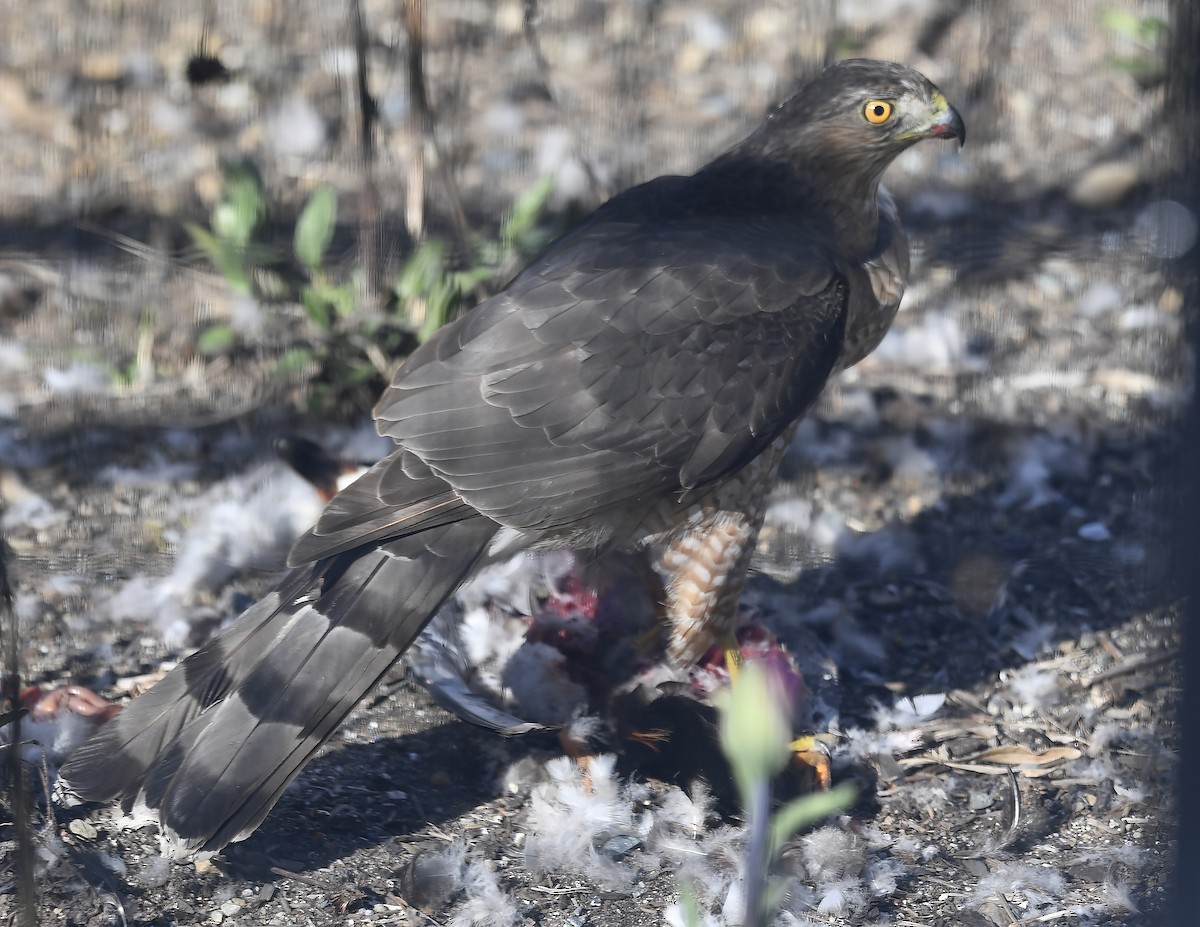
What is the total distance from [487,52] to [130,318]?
A: 2.02 metres

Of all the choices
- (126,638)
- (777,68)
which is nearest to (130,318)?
(126,638)

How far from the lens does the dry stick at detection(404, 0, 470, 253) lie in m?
2.90

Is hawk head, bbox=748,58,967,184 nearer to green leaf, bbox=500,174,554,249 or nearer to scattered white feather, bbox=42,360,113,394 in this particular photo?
green leaf, bbox=500,174,554,249

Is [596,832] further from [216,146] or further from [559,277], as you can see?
[216,146]

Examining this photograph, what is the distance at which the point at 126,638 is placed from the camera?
9.62ft

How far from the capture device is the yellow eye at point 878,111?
277 cm

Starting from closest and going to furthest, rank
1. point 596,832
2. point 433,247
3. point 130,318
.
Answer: point 596,832 → point 433,247 → point 130,318

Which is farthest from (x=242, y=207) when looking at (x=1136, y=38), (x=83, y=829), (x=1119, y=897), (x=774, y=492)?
(x=1136, y=38)

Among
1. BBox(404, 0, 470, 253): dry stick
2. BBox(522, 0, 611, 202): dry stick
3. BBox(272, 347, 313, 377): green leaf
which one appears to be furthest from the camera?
BBox(272, 347, 313, 377): green leaf

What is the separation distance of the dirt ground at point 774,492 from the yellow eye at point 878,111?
2.12ft

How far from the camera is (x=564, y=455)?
237 centimetres

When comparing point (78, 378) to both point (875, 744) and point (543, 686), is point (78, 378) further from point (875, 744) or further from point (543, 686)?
point (875, 744)

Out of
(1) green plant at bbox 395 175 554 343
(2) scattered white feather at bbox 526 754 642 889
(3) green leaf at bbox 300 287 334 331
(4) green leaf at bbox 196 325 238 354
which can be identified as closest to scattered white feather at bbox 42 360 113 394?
(4) green leaf at bbox 196 325 238 354

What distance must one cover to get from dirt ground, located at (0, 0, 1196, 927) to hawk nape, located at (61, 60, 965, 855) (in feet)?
0.84
